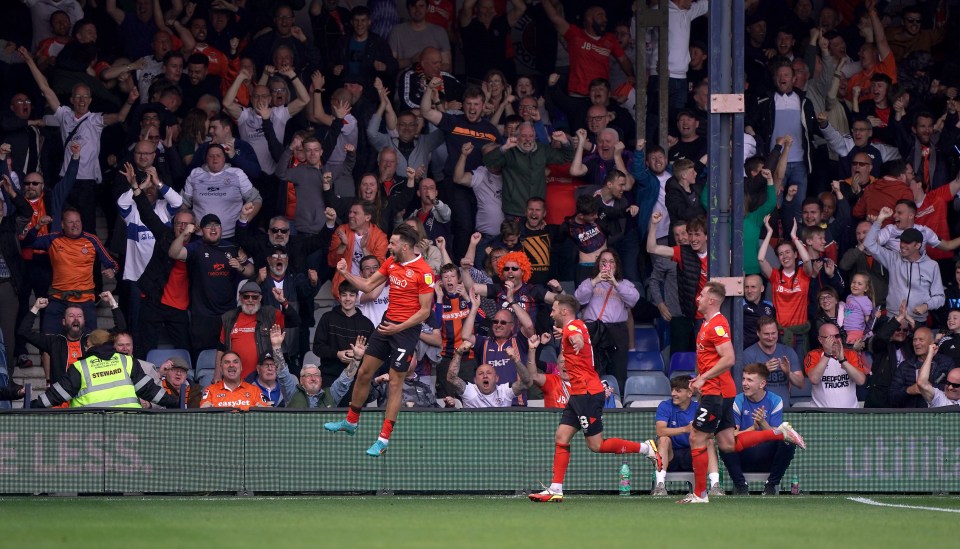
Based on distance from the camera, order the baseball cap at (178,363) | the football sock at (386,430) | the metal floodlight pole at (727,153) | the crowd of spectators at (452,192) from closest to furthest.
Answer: the football sock at (386,430) < the metal floodlight pole at (727,153) < the baseball cap at (178,363) < the crowd of spectators at (452,192)

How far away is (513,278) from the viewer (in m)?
17.0

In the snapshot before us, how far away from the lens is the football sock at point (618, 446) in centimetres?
1346

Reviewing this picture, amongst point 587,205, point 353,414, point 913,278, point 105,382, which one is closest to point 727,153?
point 587,205

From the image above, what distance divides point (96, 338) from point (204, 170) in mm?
3278

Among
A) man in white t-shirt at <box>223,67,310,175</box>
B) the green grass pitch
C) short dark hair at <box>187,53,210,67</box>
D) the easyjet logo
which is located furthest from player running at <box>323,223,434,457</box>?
short dark hair at <box>187,53,210,67</box>

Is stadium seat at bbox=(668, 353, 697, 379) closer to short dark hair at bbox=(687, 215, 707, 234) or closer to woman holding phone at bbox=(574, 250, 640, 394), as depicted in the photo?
woman holding phone at bbox=(574, 250, 640, 394)

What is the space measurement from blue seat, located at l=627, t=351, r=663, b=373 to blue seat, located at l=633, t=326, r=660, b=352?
241mm

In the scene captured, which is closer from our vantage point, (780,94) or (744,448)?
(744,448)

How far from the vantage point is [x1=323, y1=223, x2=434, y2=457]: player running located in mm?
13438

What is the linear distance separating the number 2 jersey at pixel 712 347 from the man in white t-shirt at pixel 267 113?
24.3ft

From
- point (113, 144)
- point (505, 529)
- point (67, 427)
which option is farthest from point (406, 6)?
point (505, 529)

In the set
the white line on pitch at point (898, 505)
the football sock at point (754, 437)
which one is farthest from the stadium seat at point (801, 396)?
the football sock at point (754, 437)

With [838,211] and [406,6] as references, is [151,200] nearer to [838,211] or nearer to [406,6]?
[406,6]

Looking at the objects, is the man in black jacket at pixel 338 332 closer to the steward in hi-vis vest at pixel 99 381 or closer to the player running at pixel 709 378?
the steward in hi-vis vest at pixel 99 381
